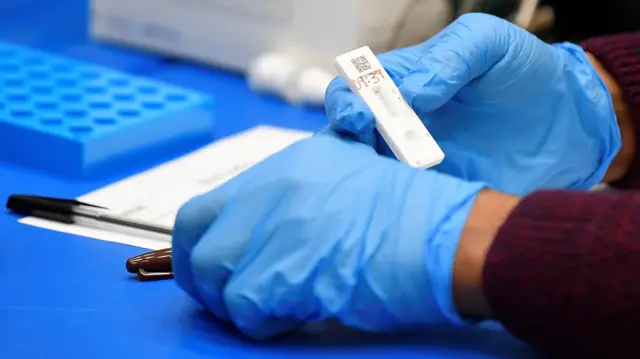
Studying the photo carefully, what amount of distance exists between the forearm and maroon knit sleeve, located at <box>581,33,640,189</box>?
326 millimetres

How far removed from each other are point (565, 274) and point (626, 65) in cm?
40

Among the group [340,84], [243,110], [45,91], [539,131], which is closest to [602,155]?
[539,131]

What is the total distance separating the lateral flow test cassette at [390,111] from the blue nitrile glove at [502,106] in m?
0.01

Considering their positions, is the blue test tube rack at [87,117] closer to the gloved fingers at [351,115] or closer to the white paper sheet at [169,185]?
the white paper sheet at [169,185]

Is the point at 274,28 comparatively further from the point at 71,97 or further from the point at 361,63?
the point at 361,63

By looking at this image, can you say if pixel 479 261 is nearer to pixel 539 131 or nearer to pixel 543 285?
pixel 543 285

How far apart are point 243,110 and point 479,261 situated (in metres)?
0.55

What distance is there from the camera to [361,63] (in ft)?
2.28

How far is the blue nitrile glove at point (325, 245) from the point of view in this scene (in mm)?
569

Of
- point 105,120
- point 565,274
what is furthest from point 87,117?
point 565,274

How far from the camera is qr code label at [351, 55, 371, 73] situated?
691 mm

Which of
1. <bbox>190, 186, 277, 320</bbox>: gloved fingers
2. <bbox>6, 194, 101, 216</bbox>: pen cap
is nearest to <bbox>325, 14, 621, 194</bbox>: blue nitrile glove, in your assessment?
<bbox>190, 186, 277, 320</bbox>: gloved fingers

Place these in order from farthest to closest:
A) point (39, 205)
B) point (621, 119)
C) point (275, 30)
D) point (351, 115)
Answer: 1. point (275, 30)
2. point (621, 119)
3. point (39, 205)
4. point (351, 115)

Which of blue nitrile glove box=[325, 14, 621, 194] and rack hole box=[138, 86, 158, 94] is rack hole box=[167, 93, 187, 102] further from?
blue nitrile glove box=[325, 14, 621, 194]
